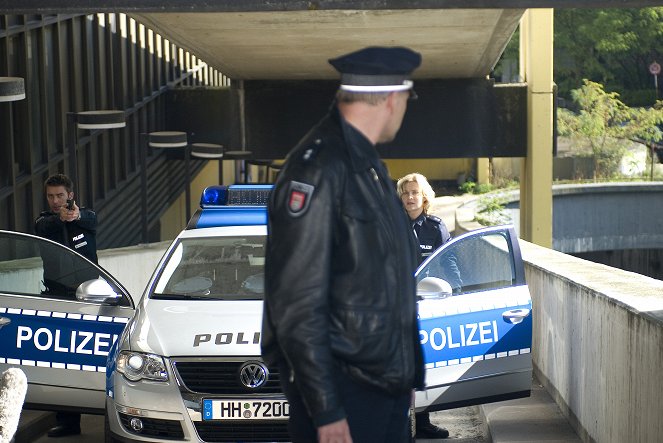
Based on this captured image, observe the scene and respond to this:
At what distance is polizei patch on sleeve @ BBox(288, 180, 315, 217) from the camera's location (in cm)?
336

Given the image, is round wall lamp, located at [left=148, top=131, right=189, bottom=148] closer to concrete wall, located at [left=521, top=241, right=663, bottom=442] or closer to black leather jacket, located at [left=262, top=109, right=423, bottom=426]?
concrete wall, located at [left=521, top=241, right=663, bottom=442]

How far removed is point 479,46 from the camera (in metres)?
17.5

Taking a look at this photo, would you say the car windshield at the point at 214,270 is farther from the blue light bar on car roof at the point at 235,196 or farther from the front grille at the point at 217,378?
the front grille at the point at 217,378

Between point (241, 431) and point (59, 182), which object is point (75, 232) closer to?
point (59, 182)

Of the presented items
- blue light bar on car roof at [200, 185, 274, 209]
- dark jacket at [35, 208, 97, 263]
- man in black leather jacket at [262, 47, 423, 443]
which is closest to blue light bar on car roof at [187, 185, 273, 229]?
blue light bar on car roof at [200, 185, 274, 209]

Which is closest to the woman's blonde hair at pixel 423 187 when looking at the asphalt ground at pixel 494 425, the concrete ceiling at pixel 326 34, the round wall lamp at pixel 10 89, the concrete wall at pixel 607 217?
the asphalt ground at pixel 494 425

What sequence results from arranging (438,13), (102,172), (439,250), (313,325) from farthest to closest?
1. (102,172)
2. (438,13)
3. (439,250)
4. (313,325)

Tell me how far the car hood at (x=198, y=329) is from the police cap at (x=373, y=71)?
370 cm

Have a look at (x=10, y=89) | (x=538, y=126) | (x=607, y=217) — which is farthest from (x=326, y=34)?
(x=607, y=217)

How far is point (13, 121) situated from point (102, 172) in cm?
493

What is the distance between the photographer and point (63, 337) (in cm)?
784

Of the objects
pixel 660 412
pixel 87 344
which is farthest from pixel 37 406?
pixel 660 412

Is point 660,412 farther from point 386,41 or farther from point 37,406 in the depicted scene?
point 386,41

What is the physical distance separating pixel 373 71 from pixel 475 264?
15.0ft
